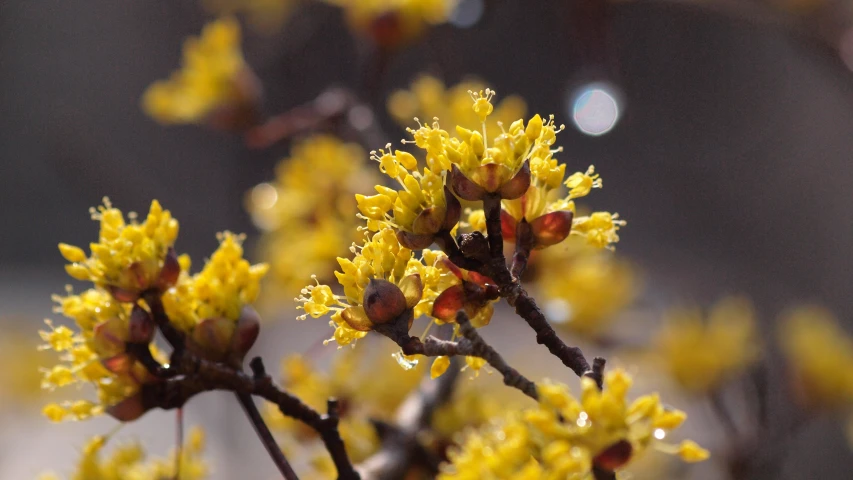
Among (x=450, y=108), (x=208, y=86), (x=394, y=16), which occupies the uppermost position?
(x=208, y=86)

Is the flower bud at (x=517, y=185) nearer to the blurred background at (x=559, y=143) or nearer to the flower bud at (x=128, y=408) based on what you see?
the flower bud at (x=128, y=408)

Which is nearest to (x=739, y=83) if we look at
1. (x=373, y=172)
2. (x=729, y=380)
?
(x=729, y=380)

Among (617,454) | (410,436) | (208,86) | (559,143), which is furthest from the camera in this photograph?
(559,143)

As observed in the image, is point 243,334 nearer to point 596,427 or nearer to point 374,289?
point 374,289

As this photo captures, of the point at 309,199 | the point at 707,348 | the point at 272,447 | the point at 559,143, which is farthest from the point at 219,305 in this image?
the point at 559,143

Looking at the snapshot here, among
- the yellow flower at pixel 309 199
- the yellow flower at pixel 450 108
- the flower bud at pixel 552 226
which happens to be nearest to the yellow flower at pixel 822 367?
the yellow flower at pixel 450 108

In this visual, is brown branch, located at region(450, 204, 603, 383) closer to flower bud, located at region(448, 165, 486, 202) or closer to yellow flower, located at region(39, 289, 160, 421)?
flower bud, located at region(448, 165, 486, 202)

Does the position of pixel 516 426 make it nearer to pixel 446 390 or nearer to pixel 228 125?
pixel 446 390

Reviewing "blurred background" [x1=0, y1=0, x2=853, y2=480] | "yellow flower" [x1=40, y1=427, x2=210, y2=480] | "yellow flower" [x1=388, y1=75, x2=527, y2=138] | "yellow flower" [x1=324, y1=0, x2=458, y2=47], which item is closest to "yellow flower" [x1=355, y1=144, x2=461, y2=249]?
"yellow flower" [x1=40, y1=427, x2=210, y2=480]

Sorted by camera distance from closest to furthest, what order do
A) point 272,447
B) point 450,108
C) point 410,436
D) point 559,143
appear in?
point 272,447 < point 410,436 < point 450,108 < point 559,143
